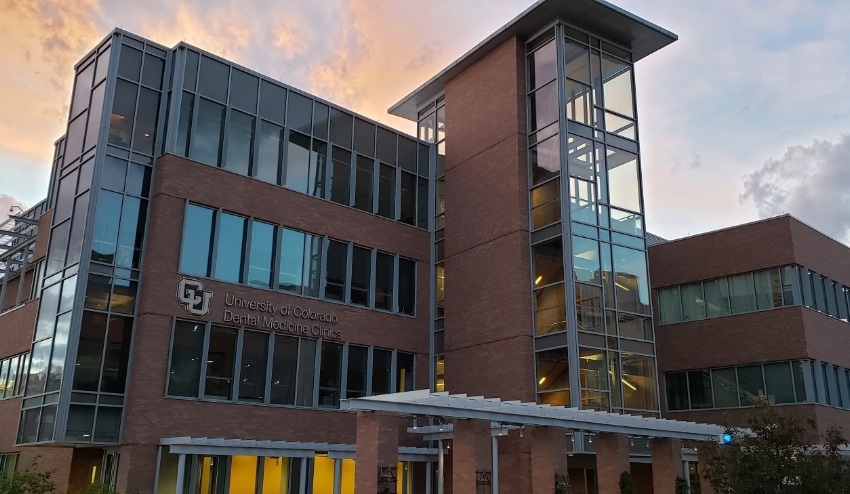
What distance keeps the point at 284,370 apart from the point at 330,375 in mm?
2102

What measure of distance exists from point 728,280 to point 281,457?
67.2 feet

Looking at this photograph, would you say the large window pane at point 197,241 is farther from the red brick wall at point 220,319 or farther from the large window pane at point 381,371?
the large window pane at point 381,371

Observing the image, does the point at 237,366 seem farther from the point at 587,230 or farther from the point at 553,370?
the point at 587,230

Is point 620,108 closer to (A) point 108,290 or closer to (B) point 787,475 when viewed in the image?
(B) point 787,475

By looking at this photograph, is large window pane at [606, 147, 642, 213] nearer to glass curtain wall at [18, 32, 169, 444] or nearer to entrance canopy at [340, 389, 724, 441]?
entrance canopy at [340, 389, 724, 441]

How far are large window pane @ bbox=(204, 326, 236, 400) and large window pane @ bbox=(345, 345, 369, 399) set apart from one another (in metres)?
5.12

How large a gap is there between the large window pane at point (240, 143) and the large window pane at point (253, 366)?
6232 mm

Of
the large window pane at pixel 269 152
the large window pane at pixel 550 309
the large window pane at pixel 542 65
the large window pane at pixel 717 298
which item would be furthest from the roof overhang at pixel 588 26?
the large window pane at pixel 550 309

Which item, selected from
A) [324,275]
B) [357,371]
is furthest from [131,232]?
[357,371]

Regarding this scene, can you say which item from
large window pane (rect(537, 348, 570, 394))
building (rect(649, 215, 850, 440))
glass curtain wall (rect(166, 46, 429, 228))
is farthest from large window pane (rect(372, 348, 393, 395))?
building (rect(649, 215, 850, 440))

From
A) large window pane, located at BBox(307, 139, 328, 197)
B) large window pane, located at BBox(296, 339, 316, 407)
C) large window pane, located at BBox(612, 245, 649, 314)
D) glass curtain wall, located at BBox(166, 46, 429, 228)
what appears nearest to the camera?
glass curtain wall, located at BBox(166, 46, 429, 228)

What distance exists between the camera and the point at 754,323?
32219 mm

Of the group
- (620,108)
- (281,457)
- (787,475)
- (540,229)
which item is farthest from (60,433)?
(620,108)

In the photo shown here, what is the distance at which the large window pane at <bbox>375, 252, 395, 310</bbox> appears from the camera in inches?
1273
